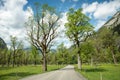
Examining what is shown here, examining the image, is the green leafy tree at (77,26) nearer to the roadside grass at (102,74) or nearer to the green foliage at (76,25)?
the green foliage at (76,25)

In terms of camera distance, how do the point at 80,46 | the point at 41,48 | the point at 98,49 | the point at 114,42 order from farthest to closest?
the point at 98,49 < the point at 114,42 < the point at 41,48 < the point at 80,46

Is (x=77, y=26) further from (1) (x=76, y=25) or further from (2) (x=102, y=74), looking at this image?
(2) (x=102, y=74)

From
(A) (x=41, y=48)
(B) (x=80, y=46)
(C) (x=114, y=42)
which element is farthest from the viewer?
(C) (x=114, y=42)

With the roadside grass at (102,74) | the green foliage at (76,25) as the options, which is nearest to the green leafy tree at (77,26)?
the green foliage at (76,25)

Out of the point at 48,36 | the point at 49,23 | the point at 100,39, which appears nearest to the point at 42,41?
the point at 48,36

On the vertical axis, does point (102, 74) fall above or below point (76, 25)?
below

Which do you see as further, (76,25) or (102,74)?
(76,25)

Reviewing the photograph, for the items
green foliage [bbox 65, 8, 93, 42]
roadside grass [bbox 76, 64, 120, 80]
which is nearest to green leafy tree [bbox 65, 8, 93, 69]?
green foliage [bbox 65, 8, 93, 42]

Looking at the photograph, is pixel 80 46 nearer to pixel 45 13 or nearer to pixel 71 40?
pixel 71 40

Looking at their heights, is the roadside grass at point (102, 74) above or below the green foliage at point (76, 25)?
Result: below

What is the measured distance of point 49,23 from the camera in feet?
145

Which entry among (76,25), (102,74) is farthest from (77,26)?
(102,74)

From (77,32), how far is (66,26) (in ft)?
10.5

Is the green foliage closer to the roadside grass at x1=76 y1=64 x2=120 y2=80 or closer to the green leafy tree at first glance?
the green leafy tree
